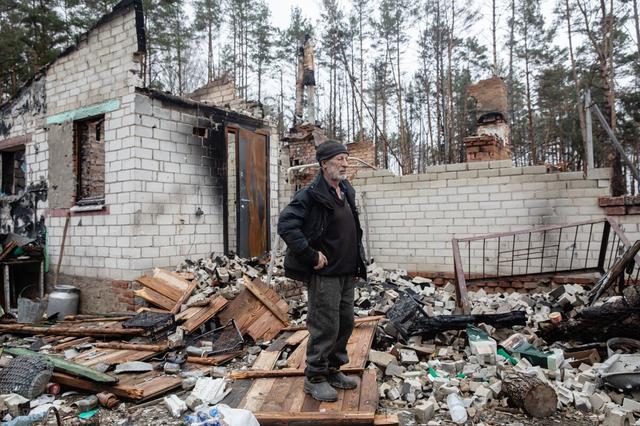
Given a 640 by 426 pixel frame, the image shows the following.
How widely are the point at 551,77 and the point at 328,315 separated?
18503 mm

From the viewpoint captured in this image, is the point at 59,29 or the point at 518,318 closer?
the point at 518,318

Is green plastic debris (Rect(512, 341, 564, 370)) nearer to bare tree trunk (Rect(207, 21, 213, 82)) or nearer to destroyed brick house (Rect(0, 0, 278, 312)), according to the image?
destroyed brick house (Rect(0, 0, 278, 312))

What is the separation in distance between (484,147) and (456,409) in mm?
6441

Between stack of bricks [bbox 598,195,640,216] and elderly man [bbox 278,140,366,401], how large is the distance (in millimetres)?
5679

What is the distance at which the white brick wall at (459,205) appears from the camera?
6.85 m

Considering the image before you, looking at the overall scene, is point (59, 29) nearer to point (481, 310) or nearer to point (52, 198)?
point (52, 198)

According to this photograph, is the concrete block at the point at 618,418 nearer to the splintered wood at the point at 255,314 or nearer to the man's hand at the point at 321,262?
the man's hand at the point at 321,262

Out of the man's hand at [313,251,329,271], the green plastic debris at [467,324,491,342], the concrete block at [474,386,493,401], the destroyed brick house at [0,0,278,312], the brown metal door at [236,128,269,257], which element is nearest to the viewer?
the man's hand at [313,251,329,271]

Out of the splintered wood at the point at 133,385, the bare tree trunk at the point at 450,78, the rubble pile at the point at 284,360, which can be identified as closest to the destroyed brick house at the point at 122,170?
the rubble pile at the point at 284,360

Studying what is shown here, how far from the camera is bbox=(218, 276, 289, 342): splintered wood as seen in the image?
16.4 feet

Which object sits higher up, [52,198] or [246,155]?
[246,155]

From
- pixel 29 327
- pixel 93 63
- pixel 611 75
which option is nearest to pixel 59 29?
pixel 93 63

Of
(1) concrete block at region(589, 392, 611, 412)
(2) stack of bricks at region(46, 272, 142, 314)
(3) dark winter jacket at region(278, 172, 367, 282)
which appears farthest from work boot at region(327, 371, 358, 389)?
(2) stack of bricks at region(46, 272, 142, 314)

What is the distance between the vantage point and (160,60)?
17.1m
